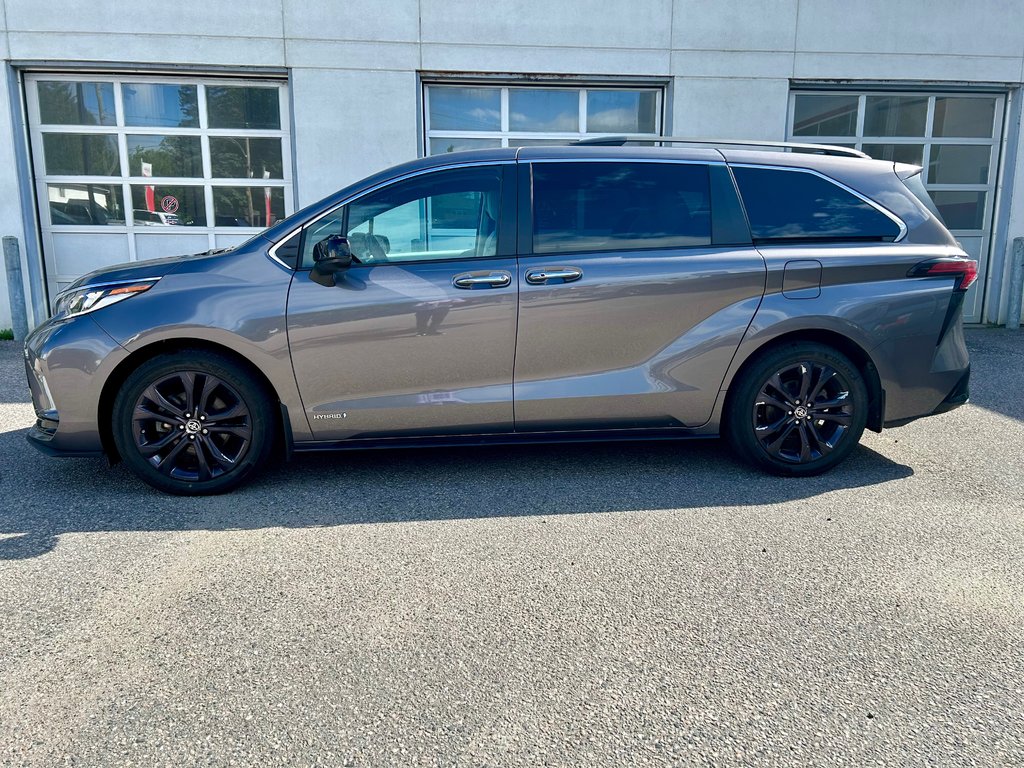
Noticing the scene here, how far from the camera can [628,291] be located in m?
3.97

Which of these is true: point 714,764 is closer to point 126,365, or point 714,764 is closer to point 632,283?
point 632,283

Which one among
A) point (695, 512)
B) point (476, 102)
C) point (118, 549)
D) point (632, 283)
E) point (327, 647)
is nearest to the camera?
point (327, 647)

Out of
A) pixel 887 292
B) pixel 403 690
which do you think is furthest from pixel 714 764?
pixel 887 292

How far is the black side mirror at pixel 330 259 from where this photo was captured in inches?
146

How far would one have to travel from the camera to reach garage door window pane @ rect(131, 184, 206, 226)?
9.09 meters

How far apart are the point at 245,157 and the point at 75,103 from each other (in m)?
2.07

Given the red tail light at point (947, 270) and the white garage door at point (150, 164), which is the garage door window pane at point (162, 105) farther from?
the red tail light at point (947, 270)

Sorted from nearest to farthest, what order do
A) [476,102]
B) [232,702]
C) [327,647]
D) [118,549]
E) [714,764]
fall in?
[714,764]
[232,702]
[327,647]
[118,549]
[476,102]

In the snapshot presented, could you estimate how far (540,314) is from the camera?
154 inches

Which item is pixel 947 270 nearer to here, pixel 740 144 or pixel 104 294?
pixel 740 144

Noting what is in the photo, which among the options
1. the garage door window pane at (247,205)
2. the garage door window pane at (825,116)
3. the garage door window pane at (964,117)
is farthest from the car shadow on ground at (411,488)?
the garage door window pane at (964,117)

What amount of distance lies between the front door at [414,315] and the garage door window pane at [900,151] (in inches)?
305

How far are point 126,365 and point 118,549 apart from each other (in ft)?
3.31

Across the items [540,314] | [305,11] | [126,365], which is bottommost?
[126,365]
